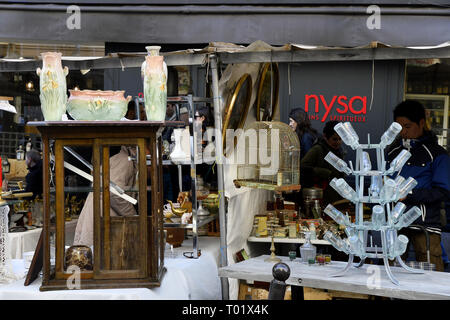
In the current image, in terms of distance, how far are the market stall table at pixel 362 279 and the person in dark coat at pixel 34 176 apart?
2439mm

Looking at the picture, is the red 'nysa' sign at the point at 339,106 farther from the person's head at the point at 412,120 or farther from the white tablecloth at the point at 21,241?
the white tablecloth at the point at 21,241

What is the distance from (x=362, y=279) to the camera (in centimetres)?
325

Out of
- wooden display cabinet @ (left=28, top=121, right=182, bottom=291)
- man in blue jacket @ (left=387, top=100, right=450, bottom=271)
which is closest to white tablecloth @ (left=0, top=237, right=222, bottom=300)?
wooden display cabinet @ (left=28, top=121, right=182, bottom=291)

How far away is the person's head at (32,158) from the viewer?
549 centimetres

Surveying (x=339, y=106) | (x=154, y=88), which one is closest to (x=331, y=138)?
(x=339, y=106)

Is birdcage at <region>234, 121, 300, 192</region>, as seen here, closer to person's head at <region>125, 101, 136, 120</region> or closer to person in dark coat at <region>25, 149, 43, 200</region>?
person's head at <region>125, 101, 136, 120</region>

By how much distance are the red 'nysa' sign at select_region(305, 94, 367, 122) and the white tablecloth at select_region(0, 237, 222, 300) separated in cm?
383

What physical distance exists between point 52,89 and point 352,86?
5864mm

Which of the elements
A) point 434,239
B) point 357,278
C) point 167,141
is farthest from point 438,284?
point 167,141

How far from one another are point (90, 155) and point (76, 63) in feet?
5.83

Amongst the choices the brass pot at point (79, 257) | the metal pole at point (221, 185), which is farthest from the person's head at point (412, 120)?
the brass pot at point (79, 257)

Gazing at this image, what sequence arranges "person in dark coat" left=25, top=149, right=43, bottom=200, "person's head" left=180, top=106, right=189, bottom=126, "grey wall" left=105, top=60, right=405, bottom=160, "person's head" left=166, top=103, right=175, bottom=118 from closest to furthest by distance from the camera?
"person's head" left=180, top=106, right=189, bottom=126
"person's head" left=166, top=103, right=175, bottom=118
"person in dark coat" left=25, top=149, right=43, bottom=200
"grey wall" left=105, top=60, right=405, bottom=160

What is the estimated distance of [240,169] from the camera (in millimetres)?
4738

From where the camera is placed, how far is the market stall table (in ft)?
9.93
